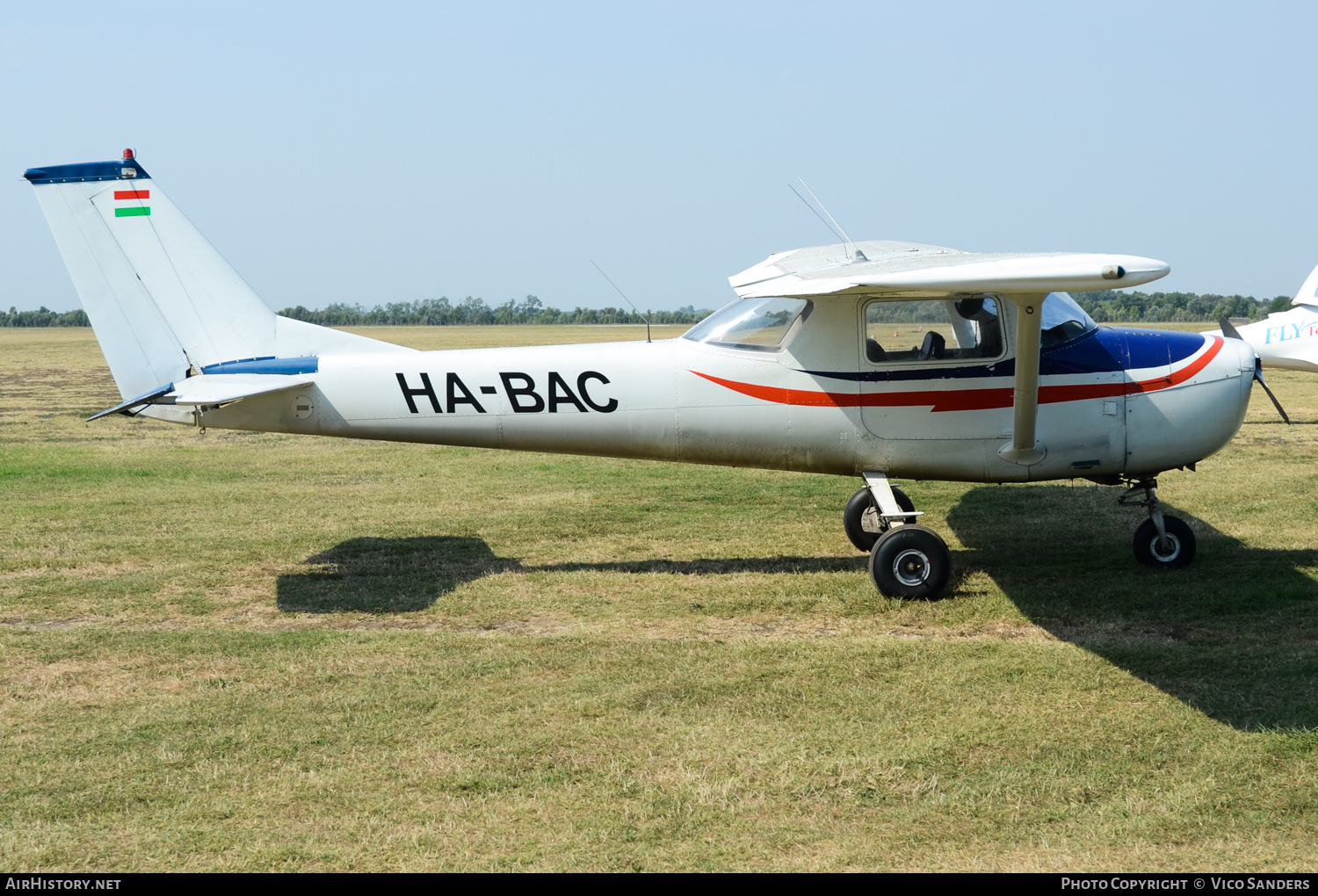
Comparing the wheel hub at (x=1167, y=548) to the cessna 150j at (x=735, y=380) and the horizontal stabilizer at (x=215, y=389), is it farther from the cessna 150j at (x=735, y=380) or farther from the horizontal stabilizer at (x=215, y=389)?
the horizontal stabilizer at (x=215, y=389)

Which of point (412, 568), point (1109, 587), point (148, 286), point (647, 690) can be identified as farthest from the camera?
point (412, 568)

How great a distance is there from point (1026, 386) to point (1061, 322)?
2.84 ft

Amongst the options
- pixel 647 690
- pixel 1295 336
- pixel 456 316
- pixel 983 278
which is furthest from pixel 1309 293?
pixel 456 316

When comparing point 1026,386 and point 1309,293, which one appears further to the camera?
point 1309,293

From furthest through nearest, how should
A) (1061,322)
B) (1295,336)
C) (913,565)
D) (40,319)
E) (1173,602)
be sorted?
(40,319) < (1295,336) < (1061,322) < (913,565) < (1173,602)

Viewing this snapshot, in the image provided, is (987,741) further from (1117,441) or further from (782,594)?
(1117,441)

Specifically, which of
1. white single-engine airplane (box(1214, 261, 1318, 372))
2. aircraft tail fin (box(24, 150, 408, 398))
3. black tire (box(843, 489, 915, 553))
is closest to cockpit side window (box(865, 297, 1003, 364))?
black tire (box(843, 489, 915, 553))

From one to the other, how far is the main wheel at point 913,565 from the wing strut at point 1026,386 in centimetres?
94

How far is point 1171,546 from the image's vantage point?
26.9ft

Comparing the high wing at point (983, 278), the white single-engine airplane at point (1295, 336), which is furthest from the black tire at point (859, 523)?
the white single-engine airplane at point (1295, 336)

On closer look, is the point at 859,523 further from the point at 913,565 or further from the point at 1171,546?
the point at 1171,546

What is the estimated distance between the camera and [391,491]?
1200 cm

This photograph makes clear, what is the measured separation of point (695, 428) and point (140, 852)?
4.87 meters
